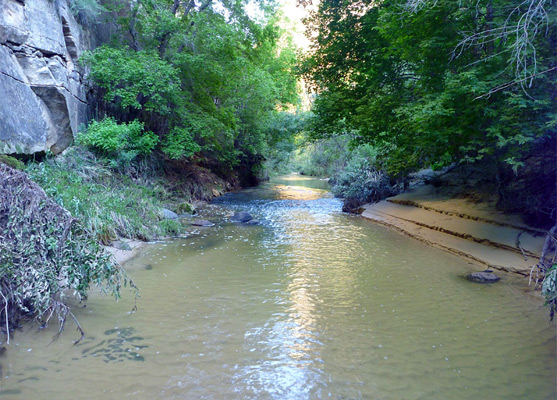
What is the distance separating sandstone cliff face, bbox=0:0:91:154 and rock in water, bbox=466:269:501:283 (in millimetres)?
9187

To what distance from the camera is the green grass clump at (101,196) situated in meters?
6.84

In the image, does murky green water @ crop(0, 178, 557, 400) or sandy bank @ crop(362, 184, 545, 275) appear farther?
sandy bank @ crop(362, 184, 545, 275)

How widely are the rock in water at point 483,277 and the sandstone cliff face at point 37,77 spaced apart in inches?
362

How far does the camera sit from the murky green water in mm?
3039

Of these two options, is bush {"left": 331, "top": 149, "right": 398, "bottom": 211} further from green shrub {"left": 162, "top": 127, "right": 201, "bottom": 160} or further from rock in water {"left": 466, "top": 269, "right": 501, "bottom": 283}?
rock in water {"left": 466, "top": 269, "right": 501, "bottom": 283}

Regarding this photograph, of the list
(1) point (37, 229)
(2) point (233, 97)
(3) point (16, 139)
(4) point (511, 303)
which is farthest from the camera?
(2) point (233, 97)

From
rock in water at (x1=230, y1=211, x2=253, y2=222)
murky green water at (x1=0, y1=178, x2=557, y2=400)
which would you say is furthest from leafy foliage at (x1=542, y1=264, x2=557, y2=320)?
rock in water at (x1=230, y1=211, x2=253, y2=222)

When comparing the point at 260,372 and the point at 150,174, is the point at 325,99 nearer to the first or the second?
the point at 150,174

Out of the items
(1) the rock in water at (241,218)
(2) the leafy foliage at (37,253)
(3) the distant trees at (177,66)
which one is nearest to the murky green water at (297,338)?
(2) the leafy foliage at (37,253)

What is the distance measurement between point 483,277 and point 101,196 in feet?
27.0

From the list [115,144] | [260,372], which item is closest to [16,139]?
[115,144]

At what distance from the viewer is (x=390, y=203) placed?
42.1ft

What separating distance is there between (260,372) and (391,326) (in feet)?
6.08

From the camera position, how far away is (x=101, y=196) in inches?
323
